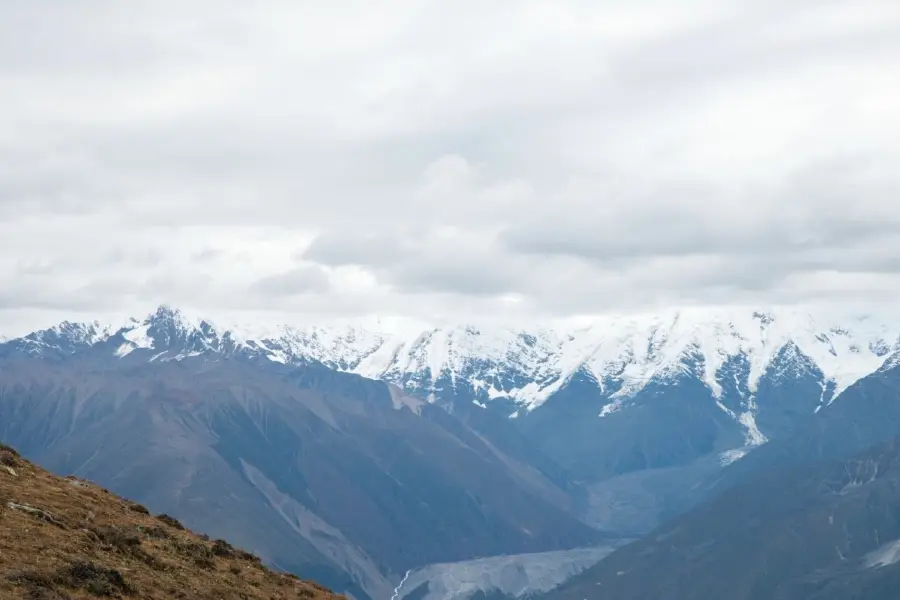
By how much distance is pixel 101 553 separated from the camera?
6494 centimetres

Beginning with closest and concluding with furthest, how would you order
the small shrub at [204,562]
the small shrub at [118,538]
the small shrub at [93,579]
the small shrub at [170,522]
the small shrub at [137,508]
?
the small shrub at [93,579] < the small shrub at [118,538] < the small shrub at [204,562] < the small shrub at [137,508] < the small shrub at [170,522]

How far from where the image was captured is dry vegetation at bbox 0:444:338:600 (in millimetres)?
57594

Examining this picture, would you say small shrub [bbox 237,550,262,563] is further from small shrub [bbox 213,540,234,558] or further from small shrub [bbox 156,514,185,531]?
small shrub [bbox 156,514,185,531]

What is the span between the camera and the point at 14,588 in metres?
54.1

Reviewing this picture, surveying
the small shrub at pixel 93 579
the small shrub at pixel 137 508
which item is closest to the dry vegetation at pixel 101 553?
the small shrub at pixel 93 579

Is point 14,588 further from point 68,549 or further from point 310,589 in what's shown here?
point 310,589

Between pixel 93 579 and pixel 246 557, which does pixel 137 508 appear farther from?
pixel 93 579

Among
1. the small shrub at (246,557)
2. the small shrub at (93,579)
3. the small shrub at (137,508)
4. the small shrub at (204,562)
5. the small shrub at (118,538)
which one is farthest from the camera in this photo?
the small shrub at (137,508)

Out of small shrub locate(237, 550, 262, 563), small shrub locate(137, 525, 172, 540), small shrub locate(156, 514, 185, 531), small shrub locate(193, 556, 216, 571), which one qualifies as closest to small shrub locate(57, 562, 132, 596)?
small shrub locate(193, 556, 216, 571)

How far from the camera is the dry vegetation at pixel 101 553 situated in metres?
57.6

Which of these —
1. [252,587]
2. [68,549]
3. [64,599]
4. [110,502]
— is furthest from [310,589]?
[64,599]

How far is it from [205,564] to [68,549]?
38.3ft

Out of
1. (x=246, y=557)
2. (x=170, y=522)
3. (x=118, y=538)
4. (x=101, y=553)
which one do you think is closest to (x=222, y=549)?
(x=246, y=557)

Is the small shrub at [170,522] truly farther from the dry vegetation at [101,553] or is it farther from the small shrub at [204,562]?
the small shrub at [204,562]
